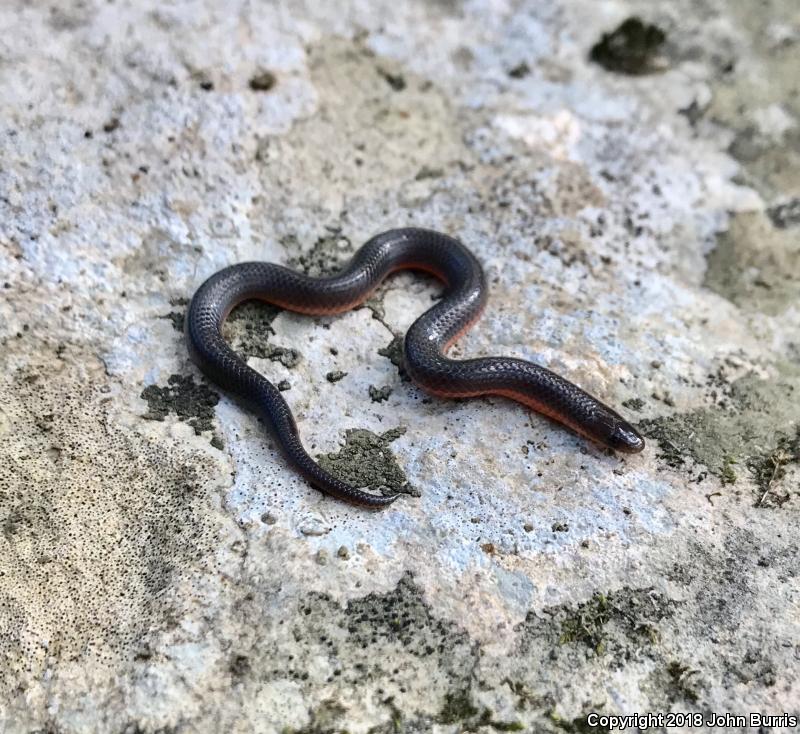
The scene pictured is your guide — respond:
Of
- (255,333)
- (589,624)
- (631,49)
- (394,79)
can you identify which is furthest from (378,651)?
(631,49)

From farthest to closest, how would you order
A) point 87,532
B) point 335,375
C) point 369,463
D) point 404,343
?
point 404,343 → point 335,375 → point 369,463 → point 87,532

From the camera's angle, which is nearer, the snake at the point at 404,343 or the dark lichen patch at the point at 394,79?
the snake at the point at 404,343

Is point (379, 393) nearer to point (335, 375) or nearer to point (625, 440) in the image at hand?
point (335, 375)

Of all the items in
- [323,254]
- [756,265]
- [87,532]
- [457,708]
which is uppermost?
[756,265]

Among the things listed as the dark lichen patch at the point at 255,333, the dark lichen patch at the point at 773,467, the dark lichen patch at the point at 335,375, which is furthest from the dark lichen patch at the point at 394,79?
the dark lichen patch at the point at 773,467

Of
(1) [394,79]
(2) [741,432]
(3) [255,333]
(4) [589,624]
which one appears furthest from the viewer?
(1) [394,79]

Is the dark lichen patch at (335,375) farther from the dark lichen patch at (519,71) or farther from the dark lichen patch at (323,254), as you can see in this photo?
the dark lichen patch at (519,71)
